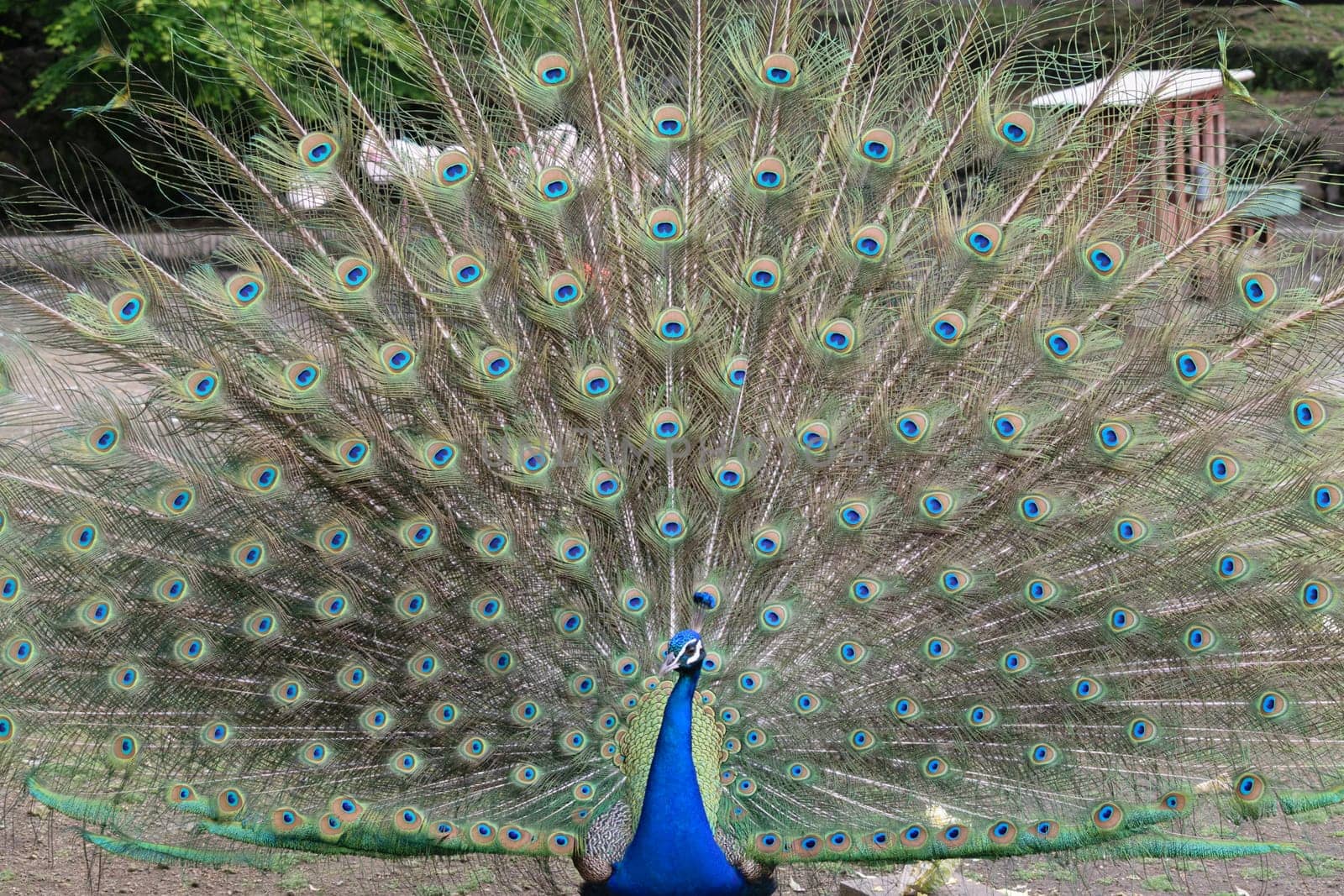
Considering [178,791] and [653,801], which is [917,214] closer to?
[653,801]

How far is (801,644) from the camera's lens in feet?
10.5

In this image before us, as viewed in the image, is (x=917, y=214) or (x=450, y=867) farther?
(x=450, y=867)

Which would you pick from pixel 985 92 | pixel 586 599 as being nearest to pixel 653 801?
pixel 586 599

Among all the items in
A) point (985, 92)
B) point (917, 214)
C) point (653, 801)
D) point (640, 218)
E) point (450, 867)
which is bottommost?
point (450, 867)

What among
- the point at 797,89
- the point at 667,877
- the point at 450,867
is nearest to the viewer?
Answer: the point at 667,877

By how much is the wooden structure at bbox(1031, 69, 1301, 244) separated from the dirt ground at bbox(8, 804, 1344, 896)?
1787 millimetres

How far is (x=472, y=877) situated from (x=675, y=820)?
49.6 inches

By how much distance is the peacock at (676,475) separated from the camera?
3.10m

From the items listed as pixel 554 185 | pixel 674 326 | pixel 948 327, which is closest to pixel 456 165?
pixel 554 185

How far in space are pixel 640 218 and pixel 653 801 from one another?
1321mm

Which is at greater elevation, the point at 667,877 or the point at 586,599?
the point at 586,599

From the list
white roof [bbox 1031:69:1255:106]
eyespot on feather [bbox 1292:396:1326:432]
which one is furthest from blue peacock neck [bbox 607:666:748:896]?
white roof [bbox 1031:69:1255:106]

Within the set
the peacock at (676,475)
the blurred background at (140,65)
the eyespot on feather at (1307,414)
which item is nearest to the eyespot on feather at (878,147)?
the peacock at (676,475)

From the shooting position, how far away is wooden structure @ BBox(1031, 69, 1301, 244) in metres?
3.21
